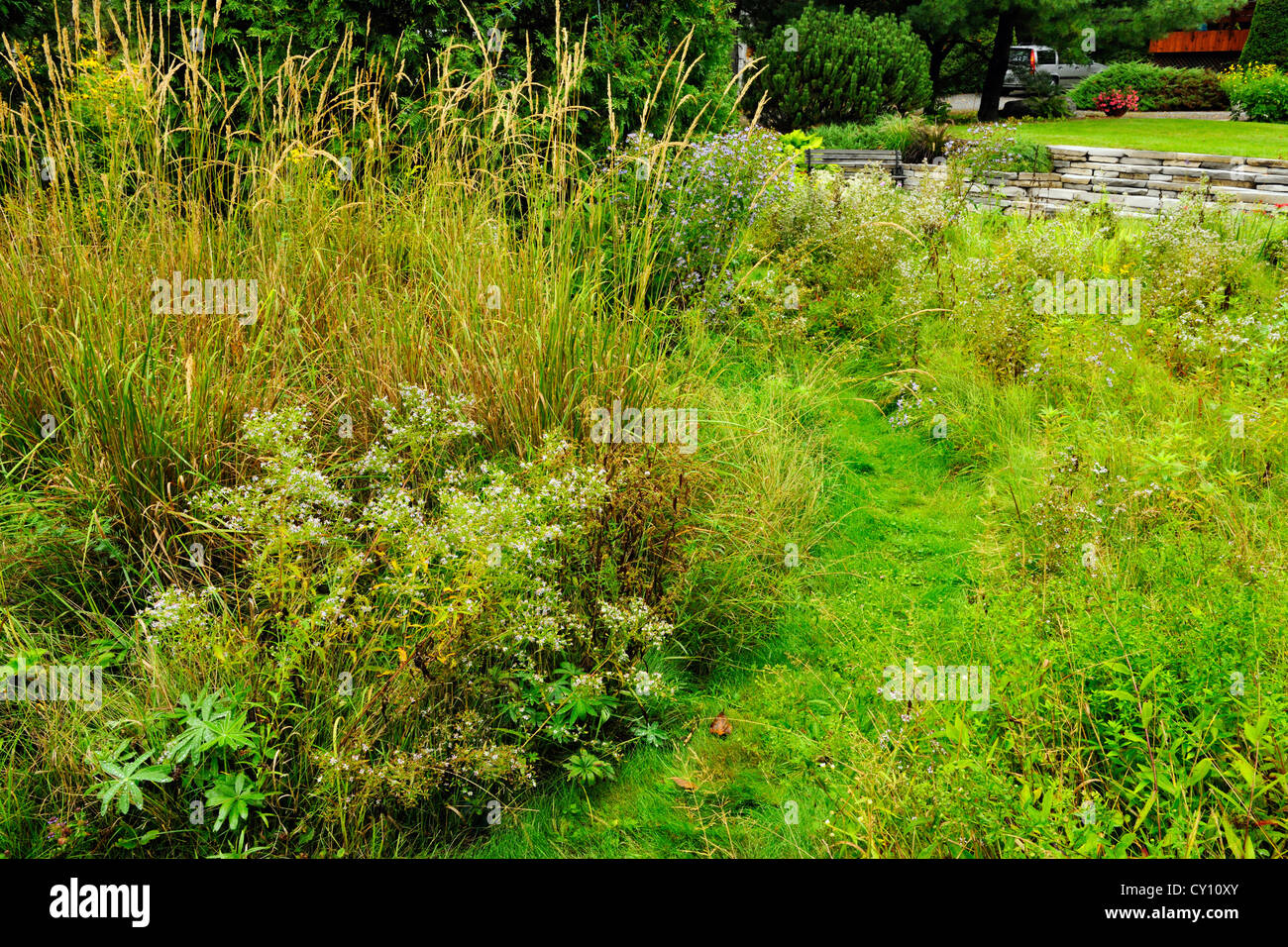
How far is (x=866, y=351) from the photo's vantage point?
6.06 meters

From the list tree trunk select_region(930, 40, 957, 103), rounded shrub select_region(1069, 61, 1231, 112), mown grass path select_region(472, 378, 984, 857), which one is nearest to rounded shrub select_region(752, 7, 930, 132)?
tree trunk select_region(930, 40, 957, 103)

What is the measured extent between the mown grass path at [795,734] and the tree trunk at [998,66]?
766 inches

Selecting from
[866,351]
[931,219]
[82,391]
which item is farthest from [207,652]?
[931,219]

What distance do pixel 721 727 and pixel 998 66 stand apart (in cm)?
2142

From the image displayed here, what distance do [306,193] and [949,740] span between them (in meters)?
3.57

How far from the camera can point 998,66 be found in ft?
67.9

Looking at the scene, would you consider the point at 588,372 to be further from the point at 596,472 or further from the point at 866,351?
the point at 866,351

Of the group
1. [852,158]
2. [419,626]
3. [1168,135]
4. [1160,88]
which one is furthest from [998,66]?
[419,626]

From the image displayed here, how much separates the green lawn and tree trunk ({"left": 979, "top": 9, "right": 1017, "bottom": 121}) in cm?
111

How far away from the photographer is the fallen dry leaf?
10.2 ft

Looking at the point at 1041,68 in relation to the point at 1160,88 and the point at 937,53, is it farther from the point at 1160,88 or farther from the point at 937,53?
the point at 937,53

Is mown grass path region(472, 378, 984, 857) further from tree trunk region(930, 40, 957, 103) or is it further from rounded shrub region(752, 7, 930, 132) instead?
tree trunk region(930, 40, 957, 103)
